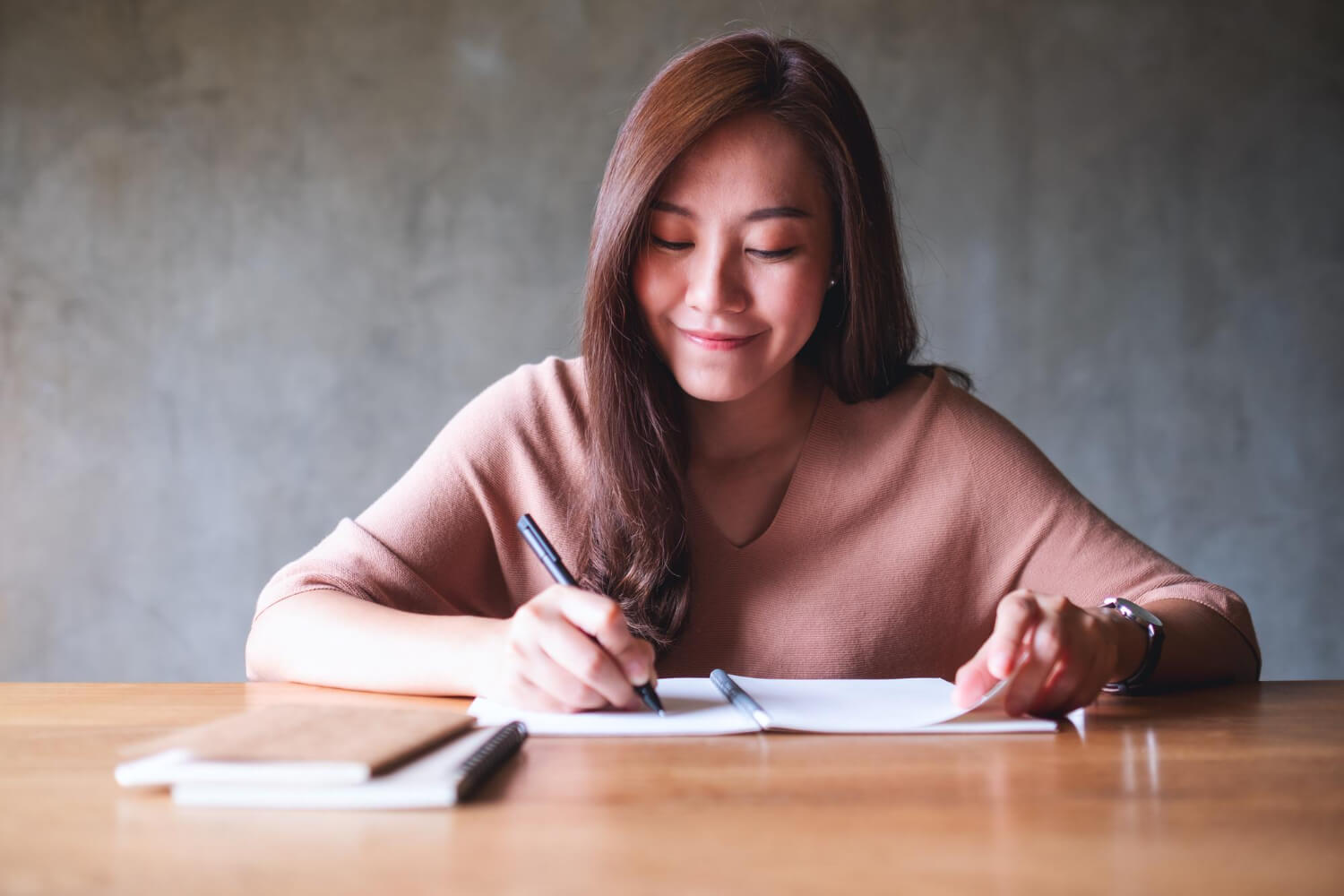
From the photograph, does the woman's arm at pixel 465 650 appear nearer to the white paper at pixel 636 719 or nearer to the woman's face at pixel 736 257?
the white paper at pixel 636 719

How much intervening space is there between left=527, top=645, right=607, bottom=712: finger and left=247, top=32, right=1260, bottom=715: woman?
340 millimetres

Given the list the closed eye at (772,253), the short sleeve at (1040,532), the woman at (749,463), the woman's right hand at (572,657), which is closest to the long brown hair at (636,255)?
the woman at (749,463)

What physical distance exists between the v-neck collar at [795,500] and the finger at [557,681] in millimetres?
540

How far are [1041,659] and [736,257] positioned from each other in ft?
2.02

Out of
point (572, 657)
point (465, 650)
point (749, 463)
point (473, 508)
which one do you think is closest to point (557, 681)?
point (572, 657)

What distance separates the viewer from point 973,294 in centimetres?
347

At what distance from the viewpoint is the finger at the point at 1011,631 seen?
0.87 metres

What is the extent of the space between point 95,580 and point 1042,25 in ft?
11.2

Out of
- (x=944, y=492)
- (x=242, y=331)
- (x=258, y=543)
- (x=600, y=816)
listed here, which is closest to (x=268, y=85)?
(x=242, y=331)

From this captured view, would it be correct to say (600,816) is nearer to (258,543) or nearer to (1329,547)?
(258,543)

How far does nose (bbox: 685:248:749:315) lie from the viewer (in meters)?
1.29

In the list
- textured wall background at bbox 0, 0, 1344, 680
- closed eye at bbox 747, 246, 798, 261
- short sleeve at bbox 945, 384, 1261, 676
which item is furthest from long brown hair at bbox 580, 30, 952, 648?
textured wall background at bbox 0, 0, 1344, 680

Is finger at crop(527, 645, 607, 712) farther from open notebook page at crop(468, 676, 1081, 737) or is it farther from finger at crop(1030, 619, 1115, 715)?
finger at crop(1030, 619, 1115, 715)

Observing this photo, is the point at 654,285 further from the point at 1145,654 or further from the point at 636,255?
the point at 1145,654
